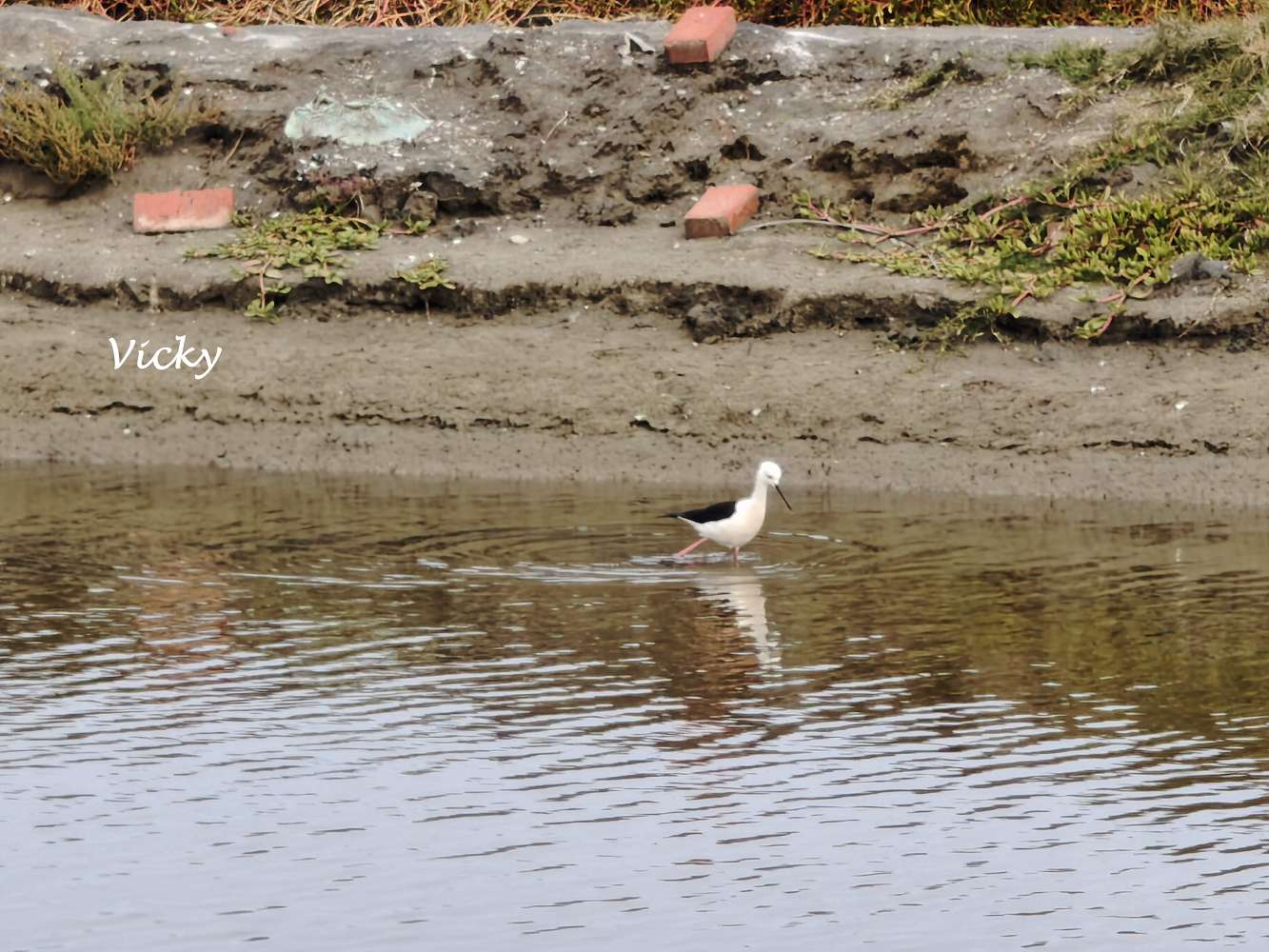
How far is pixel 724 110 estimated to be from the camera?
1667 cm

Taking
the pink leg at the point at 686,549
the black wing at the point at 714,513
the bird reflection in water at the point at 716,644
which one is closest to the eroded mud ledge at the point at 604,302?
the pink leg at the point at 686,549

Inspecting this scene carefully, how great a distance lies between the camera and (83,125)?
17031mm

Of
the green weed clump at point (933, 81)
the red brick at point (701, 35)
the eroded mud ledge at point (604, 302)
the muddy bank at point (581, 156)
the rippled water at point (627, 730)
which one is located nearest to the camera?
the rippled water at point (627, 730)

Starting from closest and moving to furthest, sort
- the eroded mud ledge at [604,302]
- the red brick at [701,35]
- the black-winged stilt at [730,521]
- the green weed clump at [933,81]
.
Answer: the black-winged stilt at [730,521]
the eroded mud ledge at [604,302]
the green weed clump at [933,81]
the red brick at [701,35]

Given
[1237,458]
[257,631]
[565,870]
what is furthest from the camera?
[1237,458]

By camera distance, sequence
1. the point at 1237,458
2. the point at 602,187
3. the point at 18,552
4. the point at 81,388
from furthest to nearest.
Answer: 1. the point at 602,187
2. the point at 81,388
3. the point at 1237,458
4. the point at 18,552

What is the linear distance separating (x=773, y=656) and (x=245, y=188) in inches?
353

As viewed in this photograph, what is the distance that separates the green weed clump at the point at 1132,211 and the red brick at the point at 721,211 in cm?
38

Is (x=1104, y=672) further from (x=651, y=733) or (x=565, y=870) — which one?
(x=565, y=870)

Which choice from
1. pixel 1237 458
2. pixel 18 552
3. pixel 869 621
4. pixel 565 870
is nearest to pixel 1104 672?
pixel 869 621

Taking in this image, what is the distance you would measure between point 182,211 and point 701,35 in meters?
3.97

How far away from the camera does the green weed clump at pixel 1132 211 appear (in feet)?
46.4

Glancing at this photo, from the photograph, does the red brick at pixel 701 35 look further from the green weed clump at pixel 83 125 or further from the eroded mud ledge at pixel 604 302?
the green weed clump at pixel 83 125

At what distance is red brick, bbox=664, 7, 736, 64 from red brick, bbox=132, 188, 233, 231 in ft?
11.3
